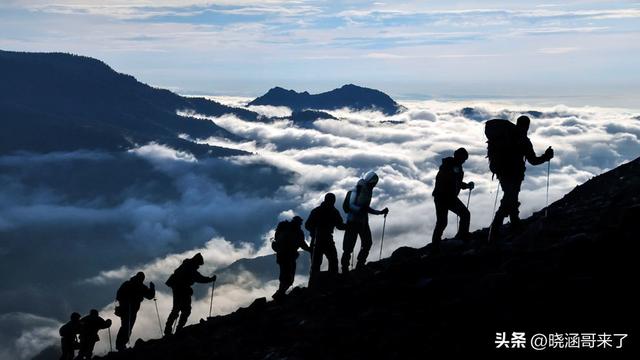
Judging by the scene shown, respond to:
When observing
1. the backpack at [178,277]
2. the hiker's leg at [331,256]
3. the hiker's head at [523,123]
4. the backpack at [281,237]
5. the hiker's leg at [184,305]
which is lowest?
the hiker's leg at [184,305]

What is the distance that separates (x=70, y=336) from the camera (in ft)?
→ 74.9

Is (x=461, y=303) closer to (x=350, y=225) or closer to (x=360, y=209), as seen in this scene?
(x=360, y=209)

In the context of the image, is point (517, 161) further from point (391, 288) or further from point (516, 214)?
point (391, 288)

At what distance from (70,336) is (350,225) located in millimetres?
10543

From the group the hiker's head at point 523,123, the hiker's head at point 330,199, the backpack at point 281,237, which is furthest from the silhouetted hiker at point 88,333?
the hiker's head at point 523,123

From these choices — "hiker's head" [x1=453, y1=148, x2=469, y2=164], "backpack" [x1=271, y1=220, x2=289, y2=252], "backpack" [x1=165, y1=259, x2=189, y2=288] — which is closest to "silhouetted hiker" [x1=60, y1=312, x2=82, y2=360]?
"backpack" [x1=165, y1=259, x2=189, y2=288]

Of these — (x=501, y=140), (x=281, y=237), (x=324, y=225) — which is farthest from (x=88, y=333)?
(x=501, y=140)

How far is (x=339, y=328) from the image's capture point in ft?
42.6

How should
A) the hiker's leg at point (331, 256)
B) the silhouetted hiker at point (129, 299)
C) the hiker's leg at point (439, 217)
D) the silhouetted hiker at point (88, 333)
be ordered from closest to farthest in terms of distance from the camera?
1. the hiker's leg at point (439, 217)
2. the hiker's leg at point (331, 256)
3. the silhouetted hiker at point (129, 299)
4. the silhouetted hiker at point (88, 333)

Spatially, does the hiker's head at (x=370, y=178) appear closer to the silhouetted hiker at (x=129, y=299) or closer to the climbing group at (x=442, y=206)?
the climbing group at (x=442, y=206)

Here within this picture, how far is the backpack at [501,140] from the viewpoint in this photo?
15922 mm

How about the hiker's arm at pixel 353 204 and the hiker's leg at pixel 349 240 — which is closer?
the hiker's arm at pixel 353 204

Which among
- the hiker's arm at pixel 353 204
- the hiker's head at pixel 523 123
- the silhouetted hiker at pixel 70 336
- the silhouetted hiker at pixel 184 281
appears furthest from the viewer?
the silhouetted hiker at pixel 70 336

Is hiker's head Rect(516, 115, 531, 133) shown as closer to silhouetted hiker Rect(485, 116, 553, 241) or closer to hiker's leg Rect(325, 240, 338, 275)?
silhouetted hiker Rect(485, 116, 553, 241)
